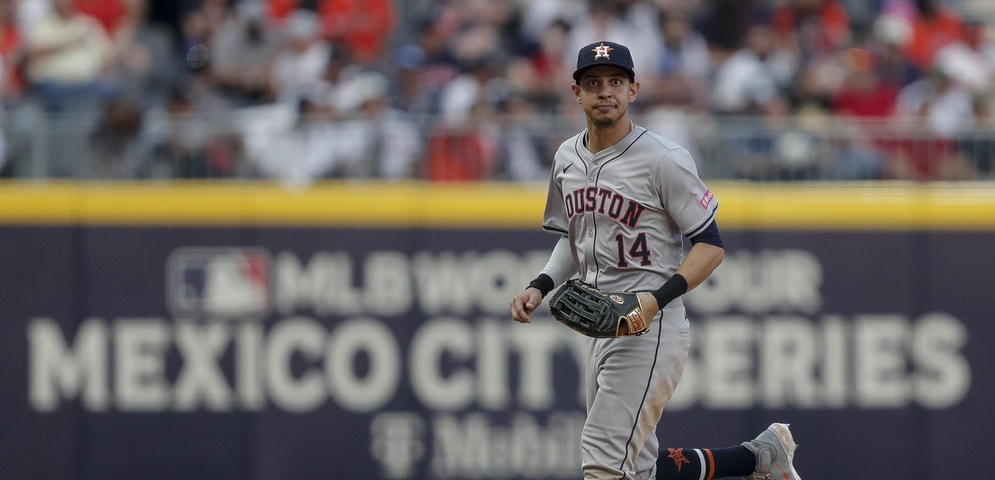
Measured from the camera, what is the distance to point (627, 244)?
20.1 feet

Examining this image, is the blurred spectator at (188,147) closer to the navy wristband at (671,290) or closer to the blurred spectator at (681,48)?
the blurred spectator at (681,48)

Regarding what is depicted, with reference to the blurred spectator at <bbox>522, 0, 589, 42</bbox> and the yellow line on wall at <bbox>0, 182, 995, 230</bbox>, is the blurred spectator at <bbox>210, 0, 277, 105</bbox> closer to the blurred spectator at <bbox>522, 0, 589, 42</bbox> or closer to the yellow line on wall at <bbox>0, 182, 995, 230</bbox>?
the yellow line on wall at <bbox>0, 182, 995, 230</bbox>

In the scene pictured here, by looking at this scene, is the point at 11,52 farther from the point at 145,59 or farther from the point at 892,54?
the point at 892,54

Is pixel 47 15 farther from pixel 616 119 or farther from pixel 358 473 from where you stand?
pixel 616 119

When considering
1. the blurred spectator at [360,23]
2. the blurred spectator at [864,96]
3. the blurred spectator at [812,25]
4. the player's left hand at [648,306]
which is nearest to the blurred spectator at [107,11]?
the blurred spectator at [360,23]

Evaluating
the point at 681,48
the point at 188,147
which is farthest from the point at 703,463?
the point at 681,48

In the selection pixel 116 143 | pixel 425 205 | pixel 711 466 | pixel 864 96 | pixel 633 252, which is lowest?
pixel 711 466

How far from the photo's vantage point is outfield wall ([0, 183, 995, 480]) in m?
10.3

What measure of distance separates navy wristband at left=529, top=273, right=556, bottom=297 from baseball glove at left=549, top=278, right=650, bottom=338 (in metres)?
0.34

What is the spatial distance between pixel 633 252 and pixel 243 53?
6237 millimetres

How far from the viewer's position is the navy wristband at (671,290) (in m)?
5.89

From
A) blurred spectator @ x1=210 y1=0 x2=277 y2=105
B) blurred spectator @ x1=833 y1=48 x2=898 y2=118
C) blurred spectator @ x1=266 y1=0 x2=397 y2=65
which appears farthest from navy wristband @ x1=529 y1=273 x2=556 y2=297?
blurred spectator @ x1=266 y1=0 x2=397 y2=65

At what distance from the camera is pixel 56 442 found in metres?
10.3

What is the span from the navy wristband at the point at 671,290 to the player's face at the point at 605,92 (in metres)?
0.71
